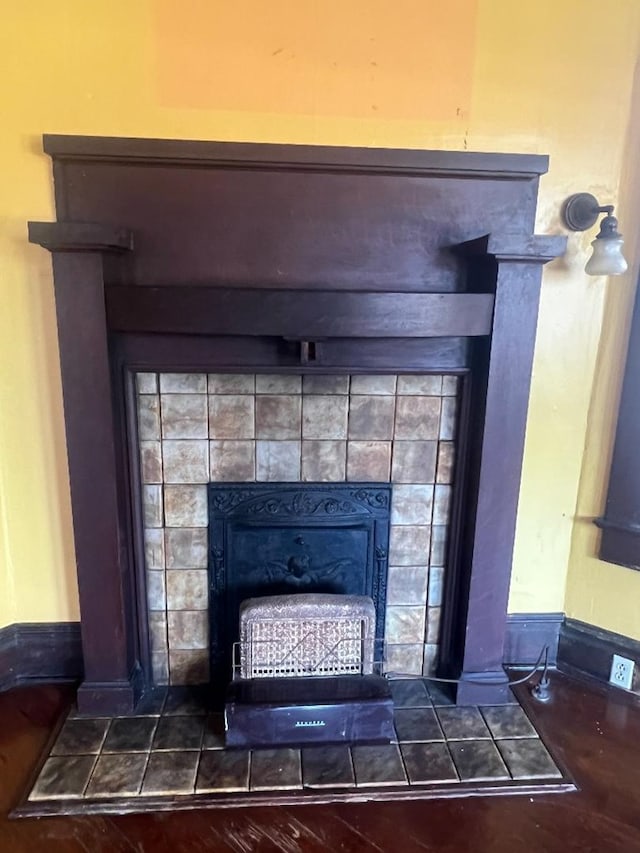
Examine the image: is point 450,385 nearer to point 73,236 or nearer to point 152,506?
point 152,506

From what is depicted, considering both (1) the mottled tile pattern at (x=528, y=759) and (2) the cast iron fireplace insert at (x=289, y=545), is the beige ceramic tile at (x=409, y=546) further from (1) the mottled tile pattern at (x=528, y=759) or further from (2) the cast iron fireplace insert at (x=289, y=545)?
(1) the mottled tile pattern at (x=528, y=759)

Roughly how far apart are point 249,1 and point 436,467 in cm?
137

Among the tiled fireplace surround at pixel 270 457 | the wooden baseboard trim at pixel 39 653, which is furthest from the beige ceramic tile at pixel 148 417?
the wooden baseboard trim at pixel 39 653

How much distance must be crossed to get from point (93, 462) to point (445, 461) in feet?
3.40

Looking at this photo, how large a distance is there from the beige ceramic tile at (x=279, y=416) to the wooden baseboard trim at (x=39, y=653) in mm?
894

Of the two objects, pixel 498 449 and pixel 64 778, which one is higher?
pixel 498 449

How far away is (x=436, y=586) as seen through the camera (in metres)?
2.04

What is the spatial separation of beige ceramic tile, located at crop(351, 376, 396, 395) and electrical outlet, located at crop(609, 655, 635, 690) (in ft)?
3.77

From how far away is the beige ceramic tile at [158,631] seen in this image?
200 cm

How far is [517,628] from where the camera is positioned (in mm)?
2145

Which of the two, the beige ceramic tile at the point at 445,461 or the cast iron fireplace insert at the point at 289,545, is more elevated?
the beige ceramic tile at the point at 445,461

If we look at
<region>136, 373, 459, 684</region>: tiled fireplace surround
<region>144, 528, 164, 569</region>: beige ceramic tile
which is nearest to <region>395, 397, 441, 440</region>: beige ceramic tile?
<region>136, 373, 459, 684</region>: tiled fireplace surround

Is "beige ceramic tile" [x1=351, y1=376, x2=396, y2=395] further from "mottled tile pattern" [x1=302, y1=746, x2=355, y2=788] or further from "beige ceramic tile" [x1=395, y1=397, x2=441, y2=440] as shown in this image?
"mottled tile pattern" [x1=302, y1=746, x2=355, y2=788]

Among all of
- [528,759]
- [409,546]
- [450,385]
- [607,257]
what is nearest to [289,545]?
[409,546]
